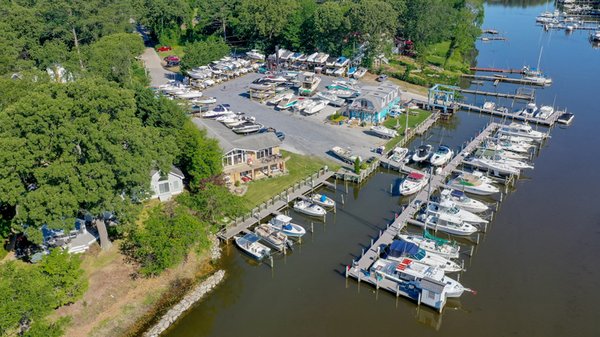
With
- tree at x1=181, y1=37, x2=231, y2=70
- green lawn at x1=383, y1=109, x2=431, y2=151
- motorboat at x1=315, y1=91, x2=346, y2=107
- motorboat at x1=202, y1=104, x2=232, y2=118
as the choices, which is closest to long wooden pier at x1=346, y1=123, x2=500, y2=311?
green lawn at x1=383, y1=109, x2=431, y2=151

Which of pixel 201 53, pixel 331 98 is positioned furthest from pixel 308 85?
pixel 201 53

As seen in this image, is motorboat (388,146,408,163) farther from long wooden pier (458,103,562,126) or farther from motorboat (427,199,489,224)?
long wooden pier (458,103,562,126)

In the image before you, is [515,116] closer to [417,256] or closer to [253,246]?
[417,256]

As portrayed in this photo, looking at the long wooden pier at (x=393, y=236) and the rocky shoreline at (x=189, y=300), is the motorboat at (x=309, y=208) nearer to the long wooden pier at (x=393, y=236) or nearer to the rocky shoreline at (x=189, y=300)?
the long wooden pier at (x=393, y=236)

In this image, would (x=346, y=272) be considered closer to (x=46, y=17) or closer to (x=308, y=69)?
(x=308, y=69)

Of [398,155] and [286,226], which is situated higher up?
[398,155]

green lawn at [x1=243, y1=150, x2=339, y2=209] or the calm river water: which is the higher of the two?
green lawn at [x1=243, y1=150, x2=339, y2=209]
